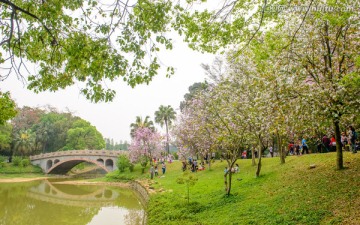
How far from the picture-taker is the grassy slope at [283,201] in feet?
27.6

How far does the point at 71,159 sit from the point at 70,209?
3164 cm

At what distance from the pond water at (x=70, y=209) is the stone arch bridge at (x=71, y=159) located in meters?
18.4

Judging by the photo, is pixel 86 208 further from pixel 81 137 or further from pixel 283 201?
pixel 81 137

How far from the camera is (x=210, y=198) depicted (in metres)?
14.0

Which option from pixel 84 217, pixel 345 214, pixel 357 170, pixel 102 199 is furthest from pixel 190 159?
pixel 345 214

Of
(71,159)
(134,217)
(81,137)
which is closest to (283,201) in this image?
(134,217)

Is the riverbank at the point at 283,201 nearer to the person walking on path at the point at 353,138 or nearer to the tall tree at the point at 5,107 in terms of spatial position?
the person walking on path at the point at 353,138

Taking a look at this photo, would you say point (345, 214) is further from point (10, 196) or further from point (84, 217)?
point (10, 196)

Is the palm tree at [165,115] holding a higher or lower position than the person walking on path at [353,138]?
higher

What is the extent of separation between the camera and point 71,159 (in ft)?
168

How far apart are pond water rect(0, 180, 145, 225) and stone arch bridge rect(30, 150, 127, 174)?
18.4 meters

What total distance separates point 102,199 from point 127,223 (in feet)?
36.7

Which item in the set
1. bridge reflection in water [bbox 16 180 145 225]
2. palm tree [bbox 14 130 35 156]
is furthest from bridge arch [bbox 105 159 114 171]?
palm tree [bbox 14 130 35 156]

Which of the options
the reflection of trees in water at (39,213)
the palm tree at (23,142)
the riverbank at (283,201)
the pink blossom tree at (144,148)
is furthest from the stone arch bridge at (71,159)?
the riverbank at (283,201)
